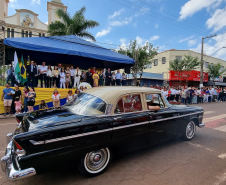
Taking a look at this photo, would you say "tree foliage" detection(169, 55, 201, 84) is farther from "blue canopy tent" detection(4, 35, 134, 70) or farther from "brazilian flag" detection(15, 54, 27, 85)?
"brazilian flag" detection(15, 54, 27, 85)

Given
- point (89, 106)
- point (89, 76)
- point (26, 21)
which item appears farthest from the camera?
point (26, 21)

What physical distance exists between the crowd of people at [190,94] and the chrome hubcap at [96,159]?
35.6 ft

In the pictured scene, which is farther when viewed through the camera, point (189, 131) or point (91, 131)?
point (189, 131)

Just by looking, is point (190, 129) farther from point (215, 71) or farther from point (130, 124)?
point (215, 71)

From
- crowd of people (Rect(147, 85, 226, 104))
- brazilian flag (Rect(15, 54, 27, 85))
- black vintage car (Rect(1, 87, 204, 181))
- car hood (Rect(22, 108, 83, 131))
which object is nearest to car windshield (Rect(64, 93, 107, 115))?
black vintage car (Rect(1, 87, 204, 181))

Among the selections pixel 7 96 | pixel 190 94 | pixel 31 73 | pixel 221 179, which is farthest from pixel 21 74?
pixel 190 94

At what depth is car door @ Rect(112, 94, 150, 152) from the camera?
2.86m

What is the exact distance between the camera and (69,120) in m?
2.48

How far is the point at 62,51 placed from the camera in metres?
9.53

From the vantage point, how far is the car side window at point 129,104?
3021mm

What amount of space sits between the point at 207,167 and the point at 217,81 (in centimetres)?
3857

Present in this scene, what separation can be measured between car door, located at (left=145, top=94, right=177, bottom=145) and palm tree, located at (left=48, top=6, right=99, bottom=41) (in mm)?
16580

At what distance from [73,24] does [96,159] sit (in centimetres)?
1825

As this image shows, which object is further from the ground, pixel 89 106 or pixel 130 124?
pixel 89 106
